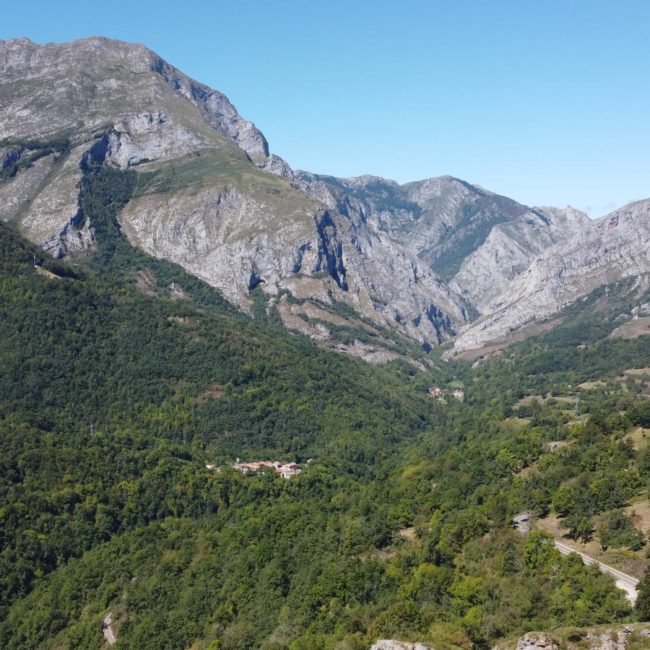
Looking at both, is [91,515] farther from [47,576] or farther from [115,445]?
[115,445]

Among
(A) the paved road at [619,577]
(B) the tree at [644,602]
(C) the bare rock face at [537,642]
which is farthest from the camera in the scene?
(A) the paved road at [619,577]

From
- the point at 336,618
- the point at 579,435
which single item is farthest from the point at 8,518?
the point at 579,435

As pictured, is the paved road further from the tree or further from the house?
the house

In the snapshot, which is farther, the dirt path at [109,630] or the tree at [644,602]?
the dirt path at [109,630]

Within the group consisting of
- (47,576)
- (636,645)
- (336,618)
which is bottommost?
(47,576)

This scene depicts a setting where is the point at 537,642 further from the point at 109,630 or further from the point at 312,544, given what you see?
the point at 109,630

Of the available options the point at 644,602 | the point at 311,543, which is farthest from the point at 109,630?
the point at 644,602

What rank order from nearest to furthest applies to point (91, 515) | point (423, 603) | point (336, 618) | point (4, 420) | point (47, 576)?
point (423, 603) < point (336, 618) < point (47, 576) < point (91, 515) < point (4, 420)

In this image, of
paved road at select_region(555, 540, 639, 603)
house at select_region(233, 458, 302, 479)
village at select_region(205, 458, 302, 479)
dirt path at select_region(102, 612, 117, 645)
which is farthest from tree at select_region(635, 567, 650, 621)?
house at select_region(233, 458, 302, 479)

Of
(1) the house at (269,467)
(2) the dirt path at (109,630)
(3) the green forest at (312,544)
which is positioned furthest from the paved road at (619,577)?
(1) the house at (269,467)

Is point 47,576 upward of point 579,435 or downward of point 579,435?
downward

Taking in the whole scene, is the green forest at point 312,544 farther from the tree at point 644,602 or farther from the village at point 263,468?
the village at point 263,468
